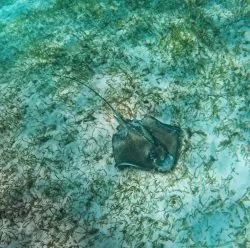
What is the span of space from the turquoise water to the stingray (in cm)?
22

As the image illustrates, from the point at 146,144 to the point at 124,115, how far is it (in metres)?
0.92

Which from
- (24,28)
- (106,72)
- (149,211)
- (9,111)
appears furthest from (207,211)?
(24,28)

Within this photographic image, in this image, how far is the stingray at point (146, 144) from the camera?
5.16 m

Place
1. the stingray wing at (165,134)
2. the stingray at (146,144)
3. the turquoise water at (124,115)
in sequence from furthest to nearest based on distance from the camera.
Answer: the stingray wing at (165,134) < the stingray at (146,144) < the turquoise water at (124,115)

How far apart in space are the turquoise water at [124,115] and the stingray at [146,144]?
0.22m

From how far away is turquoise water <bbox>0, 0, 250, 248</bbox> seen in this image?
5.01 metres

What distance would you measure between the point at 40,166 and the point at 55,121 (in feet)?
2.75

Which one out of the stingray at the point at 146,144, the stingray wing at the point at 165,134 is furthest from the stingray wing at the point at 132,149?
the stingray wing at the point at 165,134

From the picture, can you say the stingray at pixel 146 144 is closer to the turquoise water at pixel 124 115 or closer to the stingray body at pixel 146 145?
the stingray body at pixel 146 145

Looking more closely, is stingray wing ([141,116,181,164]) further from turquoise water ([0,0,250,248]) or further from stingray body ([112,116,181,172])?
turquoise water ([0,0,250,248])

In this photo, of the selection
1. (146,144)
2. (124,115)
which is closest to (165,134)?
(146,144)

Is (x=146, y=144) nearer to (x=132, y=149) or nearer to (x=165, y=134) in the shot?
(x=132, y=149)

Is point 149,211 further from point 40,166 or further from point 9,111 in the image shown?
point 9,111

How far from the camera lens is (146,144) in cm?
518
